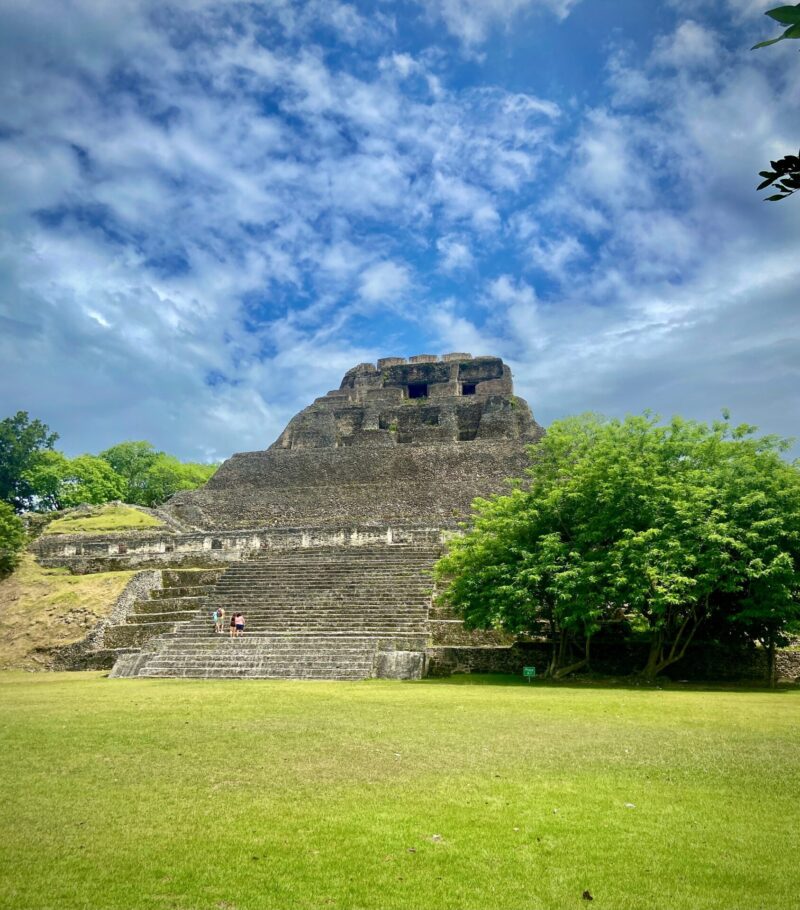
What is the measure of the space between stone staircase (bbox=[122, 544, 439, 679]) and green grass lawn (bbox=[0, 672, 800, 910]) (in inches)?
217

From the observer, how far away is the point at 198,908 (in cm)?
330

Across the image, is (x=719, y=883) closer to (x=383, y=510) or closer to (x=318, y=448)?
(x=383, y=510)

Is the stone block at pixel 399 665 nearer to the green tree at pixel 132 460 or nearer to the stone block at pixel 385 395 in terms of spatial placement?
the stone block at pixel 385 395

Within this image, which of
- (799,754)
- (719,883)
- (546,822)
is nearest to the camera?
(719,883)

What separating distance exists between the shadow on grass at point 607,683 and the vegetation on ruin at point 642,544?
42 cm

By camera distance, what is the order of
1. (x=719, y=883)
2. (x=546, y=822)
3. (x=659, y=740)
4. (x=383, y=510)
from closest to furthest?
1. (x=719, y=883)
2. (x=546, y=822)
3. (x=659, y=740)
4. (x=383, y=510)

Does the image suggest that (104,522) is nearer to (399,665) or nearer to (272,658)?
(272,658)

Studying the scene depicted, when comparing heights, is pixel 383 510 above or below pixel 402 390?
below

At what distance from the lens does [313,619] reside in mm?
16969

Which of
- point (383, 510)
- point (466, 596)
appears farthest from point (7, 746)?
point (383, 510)

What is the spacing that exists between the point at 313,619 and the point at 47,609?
714 centimetres

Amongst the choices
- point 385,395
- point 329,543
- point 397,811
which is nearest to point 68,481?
point 385,395

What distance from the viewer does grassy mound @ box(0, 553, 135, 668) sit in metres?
17.3

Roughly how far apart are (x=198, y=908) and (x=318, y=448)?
3186 cm
